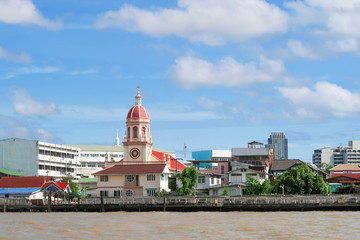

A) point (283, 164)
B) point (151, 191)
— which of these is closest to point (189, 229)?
point (151, 191)

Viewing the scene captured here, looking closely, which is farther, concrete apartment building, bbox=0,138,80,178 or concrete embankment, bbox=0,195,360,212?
concrete apartment building, bbox=0,138,80,178

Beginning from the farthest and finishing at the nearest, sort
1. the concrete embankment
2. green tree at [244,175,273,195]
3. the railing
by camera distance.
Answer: green tree at [244,175,273,195], the railing, the concrete embankment

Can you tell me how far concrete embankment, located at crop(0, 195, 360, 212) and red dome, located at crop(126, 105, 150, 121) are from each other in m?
37.2

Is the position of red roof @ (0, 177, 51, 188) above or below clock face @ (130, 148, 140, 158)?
below

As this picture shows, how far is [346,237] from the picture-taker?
48.7m

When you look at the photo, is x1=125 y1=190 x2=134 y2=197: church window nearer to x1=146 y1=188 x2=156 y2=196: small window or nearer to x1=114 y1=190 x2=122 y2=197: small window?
x1=114 y1=190 x2=122 y2=197: small window

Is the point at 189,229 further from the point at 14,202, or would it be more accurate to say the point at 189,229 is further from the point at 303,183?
the point at 14,202

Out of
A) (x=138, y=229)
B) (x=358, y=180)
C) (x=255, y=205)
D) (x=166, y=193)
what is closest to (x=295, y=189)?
(x=255, y=205)

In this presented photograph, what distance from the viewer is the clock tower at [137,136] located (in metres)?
130

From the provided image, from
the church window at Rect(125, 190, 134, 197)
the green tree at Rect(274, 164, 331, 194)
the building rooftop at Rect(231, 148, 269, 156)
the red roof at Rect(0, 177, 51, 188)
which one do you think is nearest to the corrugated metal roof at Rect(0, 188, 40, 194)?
the red roof at Rect(0, 177, 51, 188)

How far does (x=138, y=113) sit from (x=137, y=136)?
488 cm

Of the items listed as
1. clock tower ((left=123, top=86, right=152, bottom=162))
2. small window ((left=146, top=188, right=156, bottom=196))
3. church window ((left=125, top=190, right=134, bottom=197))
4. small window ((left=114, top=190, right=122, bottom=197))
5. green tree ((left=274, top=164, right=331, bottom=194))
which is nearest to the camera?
green tree ((left=274, top=164, right=331, bottom=194))

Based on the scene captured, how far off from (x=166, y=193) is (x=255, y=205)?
91.2 feet

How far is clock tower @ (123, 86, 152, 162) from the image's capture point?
12975cm
